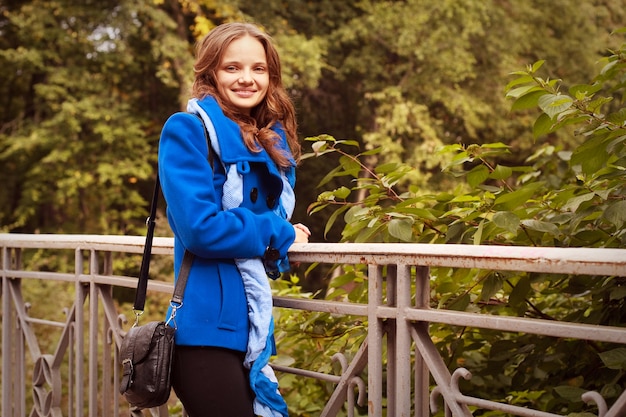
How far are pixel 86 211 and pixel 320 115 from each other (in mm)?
6524

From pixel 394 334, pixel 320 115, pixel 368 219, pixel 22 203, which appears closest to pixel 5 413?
pixel 368 219

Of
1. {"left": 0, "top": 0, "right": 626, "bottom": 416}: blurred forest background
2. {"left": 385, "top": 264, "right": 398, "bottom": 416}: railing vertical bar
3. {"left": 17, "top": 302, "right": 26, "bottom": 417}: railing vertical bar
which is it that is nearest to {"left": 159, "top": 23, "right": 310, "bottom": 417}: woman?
{"left": 385, "top": 264, "right": 398, "bottom": 416}: railing vertical bar

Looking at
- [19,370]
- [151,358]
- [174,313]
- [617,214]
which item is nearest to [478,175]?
[617,214]

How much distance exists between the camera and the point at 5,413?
133 inches

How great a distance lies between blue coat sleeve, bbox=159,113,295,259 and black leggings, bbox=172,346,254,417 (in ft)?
0.86

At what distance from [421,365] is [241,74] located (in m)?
0.93

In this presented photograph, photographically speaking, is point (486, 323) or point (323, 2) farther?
point (323, 2)

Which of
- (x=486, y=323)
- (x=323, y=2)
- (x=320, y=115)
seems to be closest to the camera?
(x=486, y=323)

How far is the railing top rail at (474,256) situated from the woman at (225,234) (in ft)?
0.56

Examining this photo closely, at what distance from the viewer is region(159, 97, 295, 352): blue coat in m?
1.86

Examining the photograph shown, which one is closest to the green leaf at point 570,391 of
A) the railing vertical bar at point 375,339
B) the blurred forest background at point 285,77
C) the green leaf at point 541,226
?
the green leaf at point 541,226

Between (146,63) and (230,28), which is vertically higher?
(146,63)

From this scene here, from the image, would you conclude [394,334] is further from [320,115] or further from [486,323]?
[320,115]

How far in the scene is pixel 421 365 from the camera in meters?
1.83
